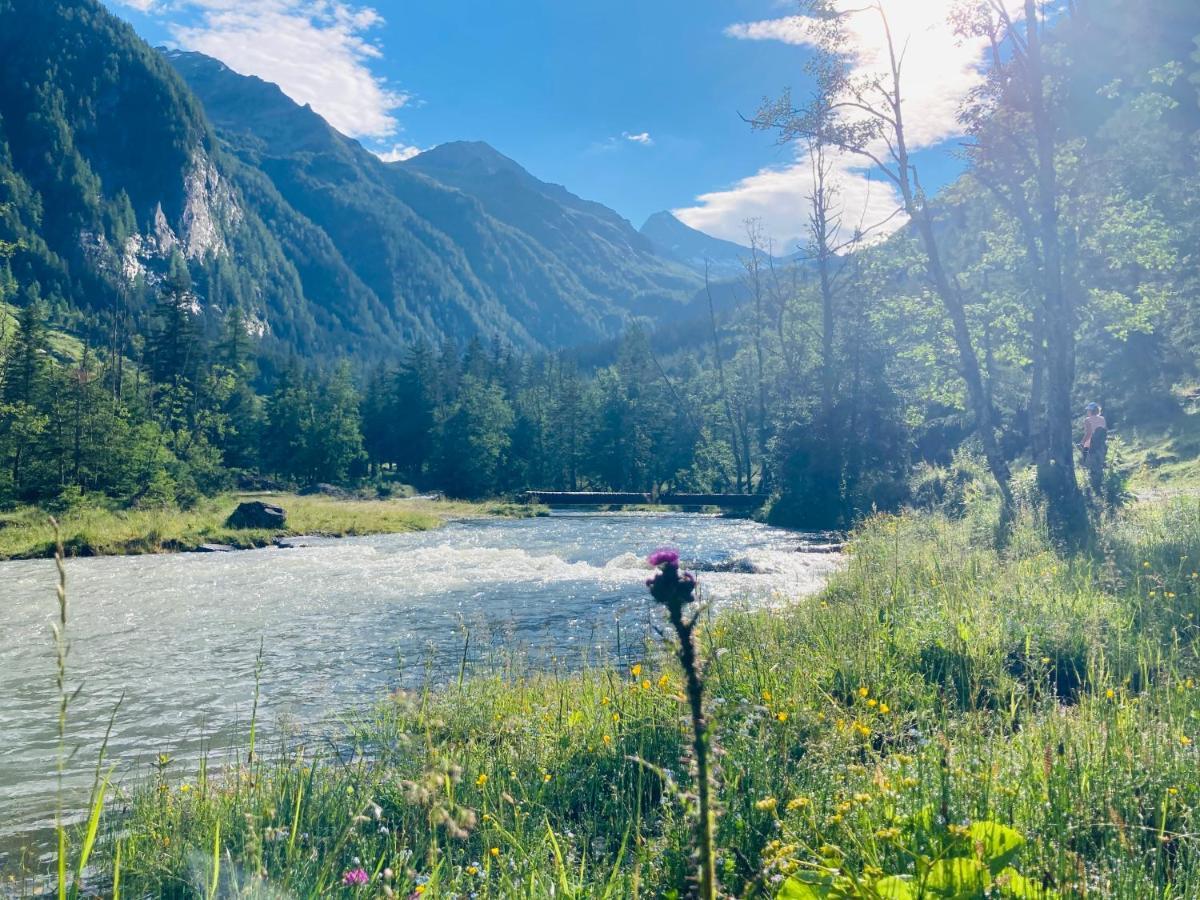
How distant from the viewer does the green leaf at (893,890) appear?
2.07m

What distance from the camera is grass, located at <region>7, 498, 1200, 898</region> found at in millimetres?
2768

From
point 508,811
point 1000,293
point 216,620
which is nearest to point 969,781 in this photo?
point 508,811

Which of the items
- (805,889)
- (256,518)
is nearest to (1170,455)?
(805,889)

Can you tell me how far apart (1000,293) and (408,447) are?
73161 millimetres

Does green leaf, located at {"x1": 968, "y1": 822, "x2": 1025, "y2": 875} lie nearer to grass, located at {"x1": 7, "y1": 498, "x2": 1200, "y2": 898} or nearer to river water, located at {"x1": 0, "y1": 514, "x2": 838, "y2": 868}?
grass, located at {"x1": 7, "y1": 498, "x2": 1200, "y2": 898}

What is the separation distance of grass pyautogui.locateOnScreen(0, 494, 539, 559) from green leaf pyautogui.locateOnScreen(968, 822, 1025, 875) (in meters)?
26.5

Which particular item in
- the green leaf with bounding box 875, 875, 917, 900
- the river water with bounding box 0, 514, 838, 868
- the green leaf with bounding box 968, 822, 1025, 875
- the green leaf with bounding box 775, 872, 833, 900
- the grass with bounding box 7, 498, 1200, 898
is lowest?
the river water with bounding box 0, 514, 838, 868

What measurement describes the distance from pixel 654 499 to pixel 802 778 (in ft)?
163

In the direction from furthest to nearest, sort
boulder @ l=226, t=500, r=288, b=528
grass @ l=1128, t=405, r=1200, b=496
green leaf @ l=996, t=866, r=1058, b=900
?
boulder @ l=226, t=500, r=288, b=528, grass @ l=1128, t=405, r=1200, b=496, green leaf @ l=996, t=866, r=1058, b=900

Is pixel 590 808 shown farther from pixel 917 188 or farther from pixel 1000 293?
pixel 1000 293

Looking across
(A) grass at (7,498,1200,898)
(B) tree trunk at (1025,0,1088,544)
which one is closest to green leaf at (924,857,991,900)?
(A) grass at (7,498,1200,898)

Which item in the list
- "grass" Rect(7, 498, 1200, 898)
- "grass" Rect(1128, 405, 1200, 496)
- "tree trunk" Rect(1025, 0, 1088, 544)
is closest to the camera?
"grass" Rect(7, 498, 1200, 898)

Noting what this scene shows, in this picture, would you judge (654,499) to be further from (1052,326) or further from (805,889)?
(805,889)

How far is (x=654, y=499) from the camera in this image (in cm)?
5366
